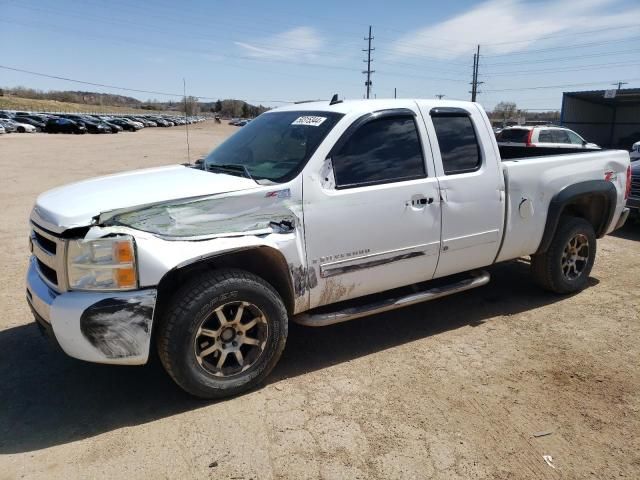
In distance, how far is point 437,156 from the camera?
406cm

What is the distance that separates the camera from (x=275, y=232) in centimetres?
335

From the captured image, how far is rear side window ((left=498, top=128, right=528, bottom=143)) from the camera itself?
15895 mm

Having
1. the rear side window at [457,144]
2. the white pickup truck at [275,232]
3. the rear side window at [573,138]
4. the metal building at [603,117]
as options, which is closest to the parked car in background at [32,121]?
the metal building at [603,117]

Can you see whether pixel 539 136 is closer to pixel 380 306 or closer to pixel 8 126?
pixel 380 306

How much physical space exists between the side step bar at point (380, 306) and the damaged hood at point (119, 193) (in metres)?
1.05

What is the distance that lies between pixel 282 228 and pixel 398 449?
153 cm

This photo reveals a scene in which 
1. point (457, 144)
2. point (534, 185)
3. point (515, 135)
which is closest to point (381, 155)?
point (457, 144)

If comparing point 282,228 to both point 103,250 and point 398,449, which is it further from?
point 398,449

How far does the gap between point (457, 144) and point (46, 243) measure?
318cm

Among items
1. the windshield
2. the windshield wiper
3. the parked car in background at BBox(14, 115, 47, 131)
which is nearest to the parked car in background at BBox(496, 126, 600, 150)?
the windshield

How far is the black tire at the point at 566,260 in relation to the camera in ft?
16.5

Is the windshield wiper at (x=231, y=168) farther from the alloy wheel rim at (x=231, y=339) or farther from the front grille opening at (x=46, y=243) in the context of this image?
the front grille opening at (x=46, y=243)

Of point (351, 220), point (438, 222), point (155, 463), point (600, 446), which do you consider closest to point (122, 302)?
point (155, 463)

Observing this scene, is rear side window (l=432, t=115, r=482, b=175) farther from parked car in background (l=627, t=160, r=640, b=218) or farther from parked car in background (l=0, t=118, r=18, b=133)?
parked car in background (l=0, t=118, r=18, b=133)
